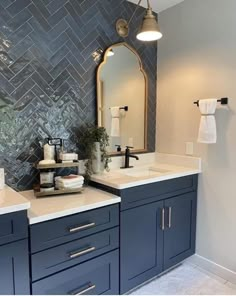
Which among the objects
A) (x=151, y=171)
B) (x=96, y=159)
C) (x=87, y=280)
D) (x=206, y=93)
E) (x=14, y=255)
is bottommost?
(x=87, y=280)

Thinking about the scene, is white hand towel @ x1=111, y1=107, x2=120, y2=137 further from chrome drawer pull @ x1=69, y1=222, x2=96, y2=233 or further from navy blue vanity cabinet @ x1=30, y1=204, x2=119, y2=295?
chrome drawer pull @ x1=69, y1=222, x2=96, y2=233

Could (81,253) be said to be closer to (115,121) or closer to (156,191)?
(156,191)

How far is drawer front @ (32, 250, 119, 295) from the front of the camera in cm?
143

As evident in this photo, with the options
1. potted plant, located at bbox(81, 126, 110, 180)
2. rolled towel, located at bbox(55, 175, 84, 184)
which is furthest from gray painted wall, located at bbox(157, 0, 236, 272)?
rolled towel, located at bbox(55, 175, 84, 184)

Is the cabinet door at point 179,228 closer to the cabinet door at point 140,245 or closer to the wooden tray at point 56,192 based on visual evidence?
the cabinet door at point 140,245

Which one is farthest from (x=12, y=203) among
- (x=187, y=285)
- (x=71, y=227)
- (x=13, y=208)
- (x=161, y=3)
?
(x=161, y=3)

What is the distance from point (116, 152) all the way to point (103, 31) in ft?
3.73

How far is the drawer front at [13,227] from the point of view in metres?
1.25

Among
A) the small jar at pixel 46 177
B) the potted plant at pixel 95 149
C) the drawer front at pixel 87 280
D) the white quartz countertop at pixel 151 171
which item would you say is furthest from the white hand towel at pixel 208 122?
the small jar at pixel 46 177

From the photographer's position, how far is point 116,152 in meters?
2.42

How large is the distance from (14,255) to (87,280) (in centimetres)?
56

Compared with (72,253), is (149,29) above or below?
above

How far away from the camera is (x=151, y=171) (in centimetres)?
248

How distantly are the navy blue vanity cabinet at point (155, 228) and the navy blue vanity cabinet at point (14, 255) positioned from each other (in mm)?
694
